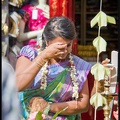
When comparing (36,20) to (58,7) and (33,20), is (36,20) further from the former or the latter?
(58,7)

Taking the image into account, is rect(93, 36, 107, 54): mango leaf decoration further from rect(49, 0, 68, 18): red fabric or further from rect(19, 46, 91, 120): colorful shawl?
rect(49, 0, 68, 18): red fabric

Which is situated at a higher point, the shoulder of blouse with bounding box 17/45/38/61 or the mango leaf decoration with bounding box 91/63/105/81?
the shoulder of blouse with bounding box 17/45/38/61

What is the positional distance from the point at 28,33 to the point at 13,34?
8 centimetres

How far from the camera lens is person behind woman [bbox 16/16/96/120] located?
7.52 ft

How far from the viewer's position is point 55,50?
227cm

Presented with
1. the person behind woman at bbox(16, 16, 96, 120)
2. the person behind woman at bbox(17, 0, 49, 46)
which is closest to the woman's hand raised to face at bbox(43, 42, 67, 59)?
the person behind woman at bbox(16, 16, 96, 120)

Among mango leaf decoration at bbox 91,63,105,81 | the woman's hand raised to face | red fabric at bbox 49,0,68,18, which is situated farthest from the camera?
red fabric at bbox 49,0,68,18

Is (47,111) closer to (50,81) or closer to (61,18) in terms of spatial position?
(50,81)

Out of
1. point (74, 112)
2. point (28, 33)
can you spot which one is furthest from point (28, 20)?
point (74, 112)

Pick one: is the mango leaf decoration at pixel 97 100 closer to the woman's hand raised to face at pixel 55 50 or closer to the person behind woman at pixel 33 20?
the woman's hand raised to face at pixel 55 50

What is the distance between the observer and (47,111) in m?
2.28

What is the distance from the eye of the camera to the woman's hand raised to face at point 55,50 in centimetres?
227

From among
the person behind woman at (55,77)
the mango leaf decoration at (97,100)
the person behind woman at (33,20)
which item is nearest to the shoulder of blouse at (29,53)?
the person behind woman at (55,77)

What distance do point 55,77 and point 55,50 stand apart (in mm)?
134
